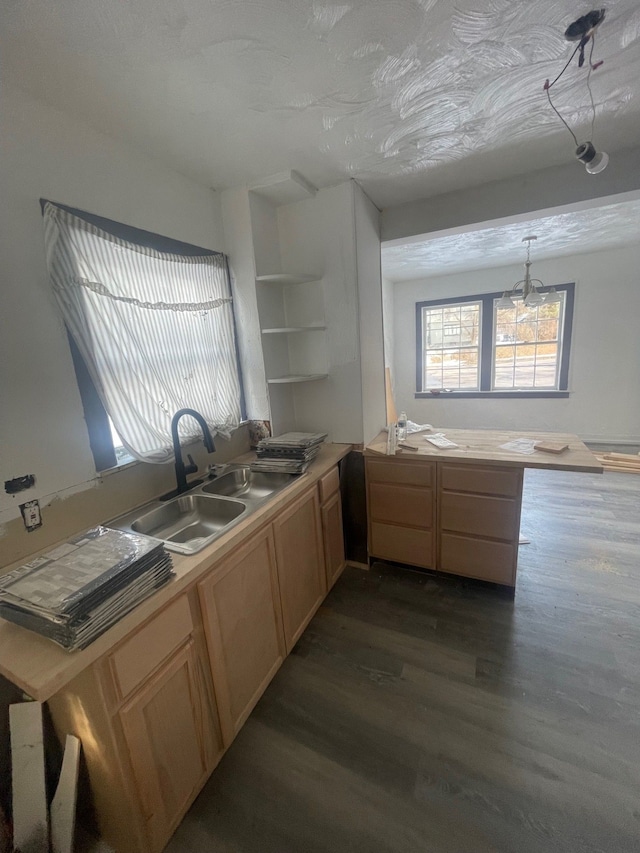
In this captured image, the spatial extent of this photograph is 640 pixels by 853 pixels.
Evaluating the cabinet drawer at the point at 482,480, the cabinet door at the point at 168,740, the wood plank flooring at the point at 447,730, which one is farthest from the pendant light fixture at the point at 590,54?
the cabinet door at the point at 168,740

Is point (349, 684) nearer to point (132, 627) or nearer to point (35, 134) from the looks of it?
point (132, 627)

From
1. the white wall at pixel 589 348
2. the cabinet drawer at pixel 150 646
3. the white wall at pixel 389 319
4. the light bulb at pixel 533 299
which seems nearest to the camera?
the cabinet drawer at pixel 150 646

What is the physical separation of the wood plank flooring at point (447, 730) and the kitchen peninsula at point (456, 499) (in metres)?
0.22

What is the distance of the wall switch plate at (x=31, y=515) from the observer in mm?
1240

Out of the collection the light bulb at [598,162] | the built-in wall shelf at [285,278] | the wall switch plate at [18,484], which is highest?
the light bulb at [598,162]

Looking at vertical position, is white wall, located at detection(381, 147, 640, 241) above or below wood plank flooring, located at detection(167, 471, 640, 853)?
above

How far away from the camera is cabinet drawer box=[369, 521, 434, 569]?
7.59 feet

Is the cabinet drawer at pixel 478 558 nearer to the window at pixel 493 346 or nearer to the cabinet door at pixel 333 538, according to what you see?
the cabinet door at pixel 333 538

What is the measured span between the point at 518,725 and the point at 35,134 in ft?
9.69

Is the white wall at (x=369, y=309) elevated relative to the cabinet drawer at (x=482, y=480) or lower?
elevated

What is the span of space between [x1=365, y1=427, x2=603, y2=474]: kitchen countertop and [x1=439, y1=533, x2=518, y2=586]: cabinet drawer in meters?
0.52

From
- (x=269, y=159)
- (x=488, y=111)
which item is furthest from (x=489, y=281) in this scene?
(x=269, y=159)

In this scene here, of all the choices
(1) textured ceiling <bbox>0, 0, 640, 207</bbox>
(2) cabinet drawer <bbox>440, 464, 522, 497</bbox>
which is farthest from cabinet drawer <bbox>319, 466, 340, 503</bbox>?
(1) textured ceiling <bbox>0, 0, 640, 207</bbox>

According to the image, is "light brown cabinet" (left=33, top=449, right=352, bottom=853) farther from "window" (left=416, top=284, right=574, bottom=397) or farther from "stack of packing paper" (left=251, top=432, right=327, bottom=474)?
"window" (left=416, top=284, right=574, bottom=397)
